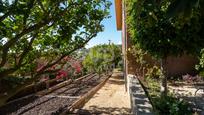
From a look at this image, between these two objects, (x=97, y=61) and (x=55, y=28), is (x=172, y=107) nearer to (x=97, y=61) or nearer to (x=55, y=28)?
(x=55, y=28)

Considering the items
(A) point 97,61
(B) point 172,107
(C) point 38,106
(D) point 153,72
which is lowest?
(C) point 38,106

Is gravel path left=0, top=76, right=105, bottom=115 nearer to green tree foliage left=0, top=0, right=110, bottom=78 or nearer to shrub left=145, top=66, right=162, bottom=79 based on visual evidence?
shrub left=145, top=66, right=162, bottom=79

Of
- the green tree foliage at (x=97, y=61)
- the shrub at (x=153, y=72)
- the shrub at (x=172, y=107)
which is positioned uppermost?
the green tree foliage at (x=97, y=61)

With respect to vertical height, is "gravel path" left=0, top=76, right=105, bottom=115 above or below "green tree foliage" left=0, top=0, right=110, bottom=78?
below

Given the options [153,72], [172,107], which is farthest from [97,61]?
[172,107]

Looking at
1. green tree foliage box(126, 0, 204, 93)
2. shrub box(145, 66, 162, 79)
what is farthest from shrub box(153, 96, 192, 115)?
shrub box(145, 66, 162, 79)

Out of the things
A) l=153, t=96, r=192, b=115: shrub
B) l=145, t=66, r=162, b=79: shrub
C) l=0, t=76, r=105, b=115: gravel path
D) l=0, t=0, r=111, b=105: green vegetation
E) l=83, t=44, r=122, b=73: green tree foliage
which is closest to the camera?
l=0, t=0, r=111, b=105: green vegetation

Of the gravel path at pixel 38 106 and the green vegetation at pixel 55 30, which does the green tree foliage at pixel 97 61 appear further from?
the green vegetation at pixel 55 30

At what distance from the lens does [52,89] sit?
16328 millimetres

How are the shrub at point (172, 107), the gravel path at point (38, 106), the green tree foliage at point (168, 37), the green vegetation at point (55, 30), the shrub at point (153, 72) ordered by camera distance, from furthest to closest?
the shrub at point (153, 72)
the gravel path at point (38, 106)
the green tree foliage at point (168, 37)
the shrub at point (172, 107)
the green vegetation at point (55, 30)

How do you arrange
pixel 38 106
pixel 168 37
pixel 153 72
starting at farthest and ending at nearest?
1. pixel 153 72
2. pixel 38 106
3. pixel 168 37

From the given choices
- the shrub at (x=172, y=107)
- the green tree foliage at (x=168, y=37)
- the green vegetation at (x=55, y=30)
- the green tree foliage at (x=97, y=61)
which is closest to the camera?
the green vegetation at (x=55, y=30)

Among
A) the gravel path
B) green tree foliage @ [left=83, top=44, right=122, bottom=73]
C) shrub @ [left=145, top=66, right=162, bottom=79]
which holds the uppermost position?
green tree foliage @ [left=83, top=44, right=122, bottom=73]

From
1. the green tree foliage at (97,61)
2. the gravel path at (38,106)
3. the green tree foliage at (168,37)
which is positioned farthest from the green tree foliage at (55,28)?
the green tree foliage at (97,61)
